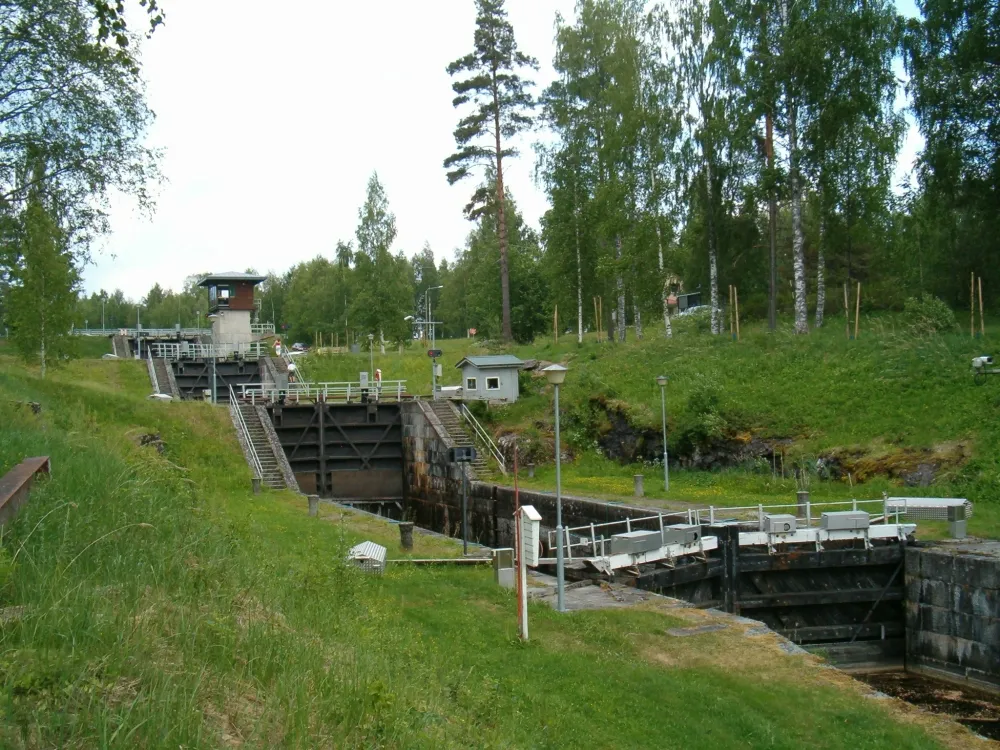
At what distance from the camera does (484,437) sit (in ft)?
107

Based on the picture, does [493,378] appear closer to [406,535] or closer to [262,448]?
[262,448]

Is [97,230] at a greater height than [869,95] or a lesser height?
lesser

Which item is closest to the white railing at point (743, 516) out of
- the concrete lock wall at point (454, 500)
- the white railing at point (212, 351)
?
the concrete lock wall at point (454, 500)

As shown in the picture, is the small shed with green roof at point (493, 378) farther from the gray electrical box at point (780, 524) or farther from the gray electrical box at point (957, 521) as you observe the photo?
the gray electrical box at point (957, 521)

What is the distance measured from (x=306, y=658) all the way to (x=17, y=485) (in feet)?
8.63

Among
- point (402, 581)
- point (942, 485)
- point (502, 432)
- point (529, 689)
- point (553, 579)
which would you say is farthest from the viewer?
point (502, 432)

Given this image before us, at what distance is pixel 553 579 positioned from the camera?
17172 mm

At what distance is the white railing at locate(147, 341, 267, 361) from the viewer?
1777 inches

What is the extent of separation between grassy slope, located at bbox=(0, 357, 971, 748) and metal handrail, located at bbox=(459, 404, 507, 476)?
50.2 feet

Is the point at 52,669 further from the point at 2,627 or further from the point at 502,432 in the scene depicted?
the point at 502,432

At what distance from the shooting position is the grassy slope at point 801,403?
76.0 feet

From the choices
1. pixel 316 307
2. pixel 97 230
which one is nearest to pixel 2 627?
pixel 97 230

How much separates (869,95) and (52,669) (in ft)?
106

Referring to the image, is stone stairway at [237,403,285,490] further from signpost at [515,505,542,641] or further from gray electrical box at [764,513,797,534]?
signpost at [515,505,542,641]
